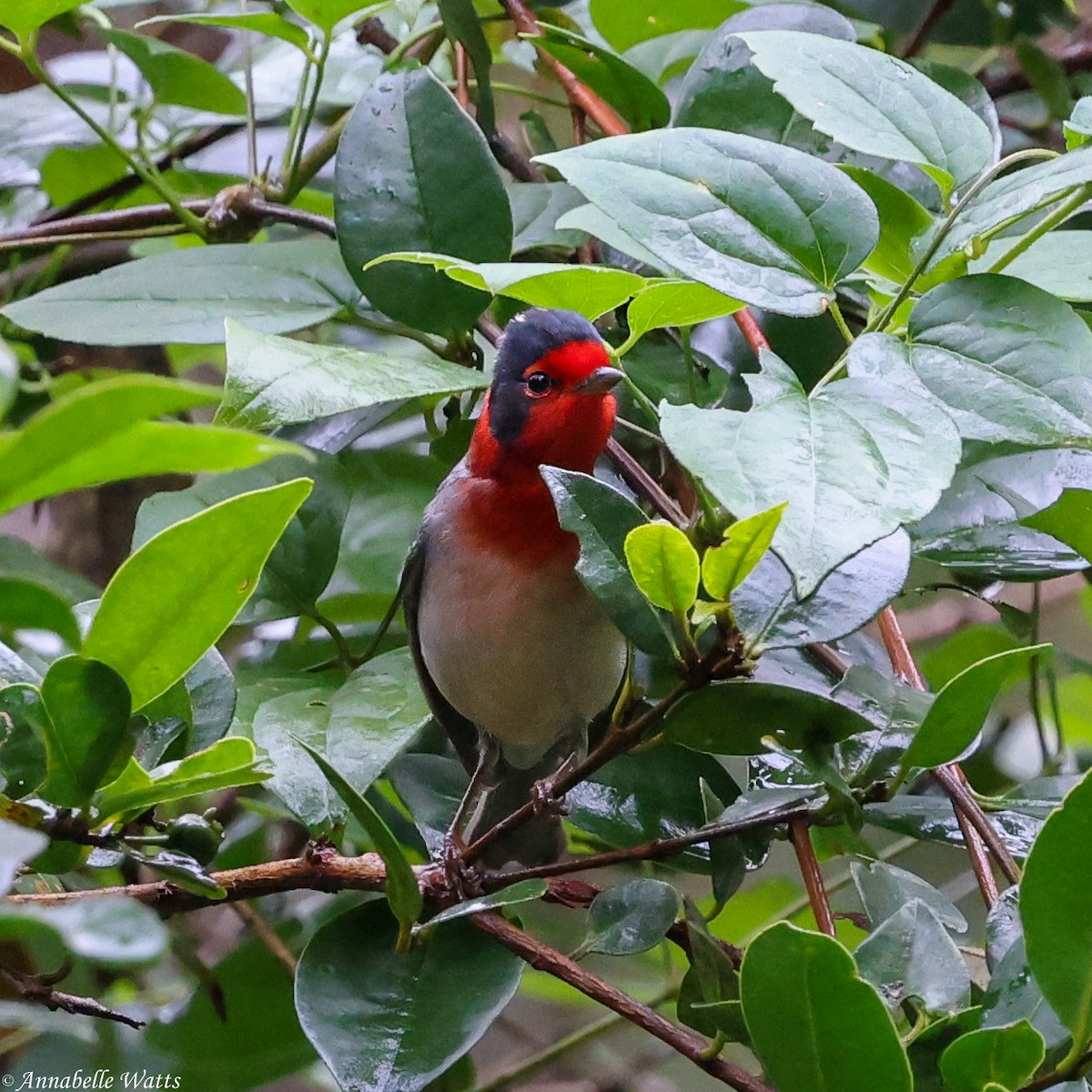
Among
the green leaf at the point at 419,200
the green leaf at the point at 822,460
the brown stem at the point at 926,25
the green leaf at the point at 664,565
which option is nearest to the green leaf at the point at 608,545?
the green leaf at the point at 664,565

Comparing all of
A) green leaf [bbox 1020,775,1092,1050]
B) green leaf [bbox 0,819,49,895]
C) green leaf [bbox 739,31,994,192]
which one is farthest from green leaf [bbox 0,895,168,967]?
green leaf [bbox 739,31,994,192]

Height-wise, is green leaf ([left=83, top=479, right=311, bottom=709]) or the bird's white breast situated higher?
green leaf ([left=83, top=479, right=311, bottom=709])

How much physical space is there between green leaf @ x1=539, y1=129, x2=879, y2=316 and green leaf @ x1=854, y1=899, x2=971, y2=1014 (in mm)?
591

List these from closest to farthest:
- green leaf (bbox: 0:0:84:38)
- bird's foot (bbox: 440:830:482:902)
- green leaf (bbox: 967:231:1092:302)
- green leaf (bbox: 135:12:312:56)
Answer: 1. green leaf (bbox: 967:231:1092:302)
2. bird's foot (bbox: 440:830:482:902)
3. green leaf (bbox: 0:0:84:38)
4. green leaf (bbox: 135:12:312:56)

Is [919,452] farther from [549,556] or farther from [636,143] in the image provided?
[549,556]

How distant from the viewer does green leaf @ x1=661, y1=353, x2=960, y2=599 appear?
2.83ft

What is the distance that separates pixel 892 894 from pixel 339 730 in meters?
0.66

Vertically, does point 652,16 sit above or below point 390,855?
above

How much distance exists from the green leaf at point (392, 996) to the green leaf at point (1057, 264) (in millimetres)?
938

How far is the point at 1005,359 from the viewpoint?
111cm

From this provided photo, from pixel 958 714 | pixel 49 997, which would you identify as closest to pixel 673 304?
pixel 958 714

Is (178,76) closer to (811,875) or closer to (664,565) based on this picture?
(664,565)

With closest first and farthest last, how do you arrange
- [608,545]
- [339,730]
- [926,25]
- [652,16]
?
[608,545], [339,730], [652,16], [926,25]

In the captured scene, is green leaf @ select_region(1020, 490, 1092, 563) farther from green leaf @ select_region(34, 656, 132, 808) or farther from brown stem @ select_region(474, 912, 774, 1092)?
green leaf @ select_region(34, 656, 132, 808)
